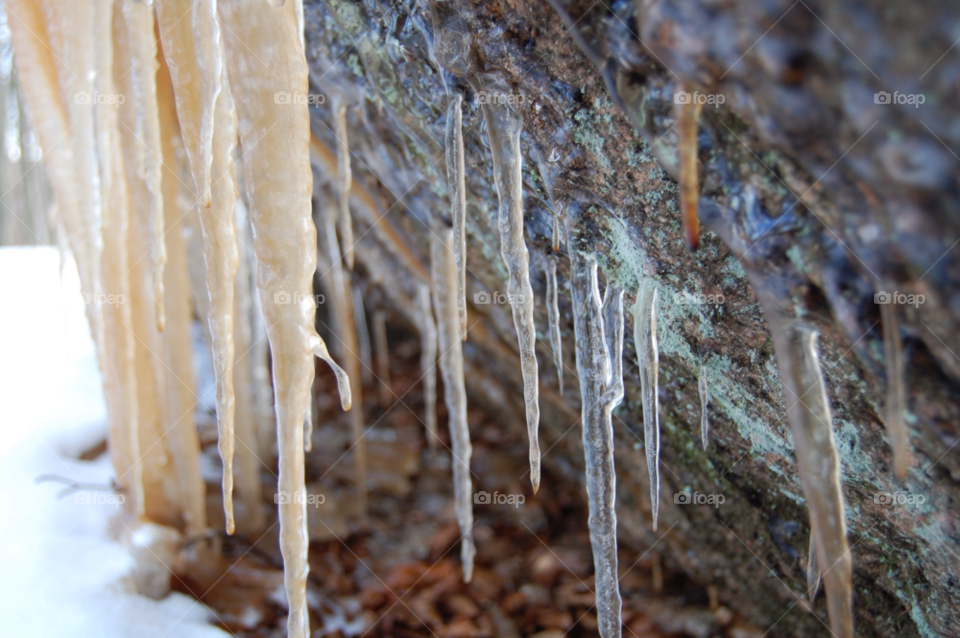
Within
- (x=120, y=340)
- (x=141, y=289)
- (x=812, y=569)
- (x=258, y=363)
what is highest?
(x=141, y=289)

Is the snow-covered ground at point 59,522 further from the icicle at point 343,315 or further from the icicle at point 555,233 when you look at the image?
the icicle at point 555,233

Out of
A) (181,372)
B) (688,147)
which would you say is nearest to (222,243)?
(181,372)

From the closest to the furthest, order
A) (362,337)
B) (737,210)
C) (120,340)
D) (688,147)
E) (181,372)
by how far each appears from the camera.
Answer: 1. (688,147)
2. (737,210)
3. (120,340)
4. (181,372)
5. (362,337)

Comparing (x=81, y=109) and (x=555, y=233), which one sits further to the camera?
(x=81, y=109)

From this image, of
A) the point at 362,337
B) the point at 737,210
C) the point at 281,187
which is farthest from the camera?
the point at 362,337

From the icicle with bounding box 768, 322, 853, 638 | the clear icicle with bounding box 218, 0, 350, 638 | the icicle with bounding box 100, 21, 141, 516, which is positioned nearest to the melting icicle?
the clear icicle with bounding box 218, 0, 350, 638

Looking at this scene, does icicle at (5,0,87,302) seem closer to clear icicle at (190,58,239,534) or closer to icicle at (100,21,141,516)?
icicle at (100,21,141,516)

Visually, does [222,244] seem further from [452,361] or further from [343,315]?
[343,315]

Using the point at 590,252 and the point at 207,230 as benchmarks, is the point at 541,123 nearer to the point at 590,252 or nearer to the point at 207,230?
the point at 590,252

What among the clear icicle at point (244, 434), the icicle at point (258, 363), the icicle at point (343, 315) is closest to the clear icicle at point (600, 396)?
the icicle at point (343, 315)
